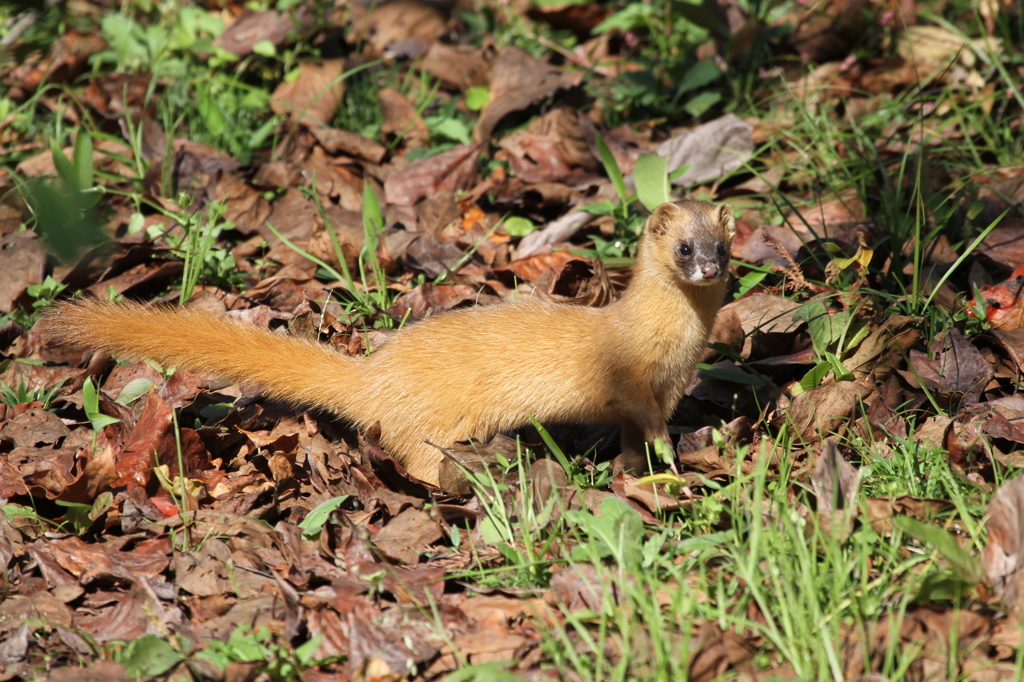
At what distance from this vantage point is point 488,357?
4285 millimetres

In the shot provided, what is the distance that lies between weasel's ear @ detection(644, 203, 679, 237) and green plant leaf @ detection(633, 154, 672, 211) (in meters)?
1.22

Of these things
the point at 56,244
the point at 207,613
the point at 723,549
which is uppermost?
the point at 56,244

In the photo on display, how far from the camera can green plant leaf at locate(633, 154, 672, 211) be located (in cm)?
535

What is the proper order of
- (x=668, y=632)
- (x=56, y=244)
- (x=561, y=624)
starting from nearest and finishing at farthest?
1. (x=56, y=244)
2. (x=668, y=632)
3. (x=561, y=624)

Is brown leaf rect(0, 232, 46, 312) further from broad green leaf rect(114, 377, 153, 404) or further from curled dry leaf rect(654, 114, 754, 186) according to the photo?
curled dry leaf rect(654, 114, 754, 186)

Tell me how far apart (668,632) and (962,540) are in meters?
1.22

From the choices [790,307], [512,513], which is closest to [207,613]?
[512,513]

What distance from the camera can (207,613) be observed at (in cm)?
321

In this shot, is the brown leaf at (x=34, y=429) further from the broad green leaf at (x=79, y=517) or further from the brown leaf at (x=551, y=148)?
the brown leaf at (x=551, y=148)

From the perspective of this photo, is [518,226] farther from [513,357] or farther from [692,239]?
[692,239]

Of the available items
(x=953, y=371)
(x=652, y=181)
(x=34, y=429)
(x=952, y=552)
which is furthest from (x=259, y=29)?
(x=952, y=552)

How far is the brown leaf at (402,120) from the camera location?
6.64 metres

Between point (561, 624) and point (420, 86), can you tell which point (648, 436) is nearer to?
point (561, 624)

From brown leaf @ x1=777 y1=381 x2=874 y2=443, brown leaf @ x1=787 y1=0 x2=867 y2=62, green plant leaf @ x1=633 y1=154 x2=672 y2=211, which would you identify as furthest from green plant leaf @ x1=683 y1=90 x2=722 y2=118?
brown leaf @ x1=777 y1=381 x2=874 y2=443
